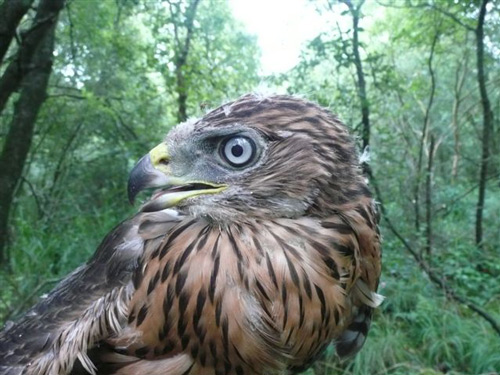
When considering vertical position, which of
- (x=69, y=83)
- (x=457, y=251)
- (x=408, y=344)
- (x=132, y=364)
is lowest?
(x=408, y=344)

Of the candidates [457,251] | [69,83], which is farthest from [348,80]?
[69,83]

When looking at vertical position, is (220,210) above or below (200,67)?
below

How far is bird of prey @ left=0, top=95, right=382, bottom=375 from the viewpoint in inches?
68.7

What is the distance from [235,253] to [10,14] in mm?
2531

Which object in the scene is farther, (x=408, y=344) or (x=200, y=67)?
(x=200, y=67)

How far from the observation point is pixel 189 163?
1.80m

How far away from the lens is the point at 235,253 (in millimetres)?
→ 1759

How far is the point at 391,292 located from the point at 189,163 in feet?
19.4

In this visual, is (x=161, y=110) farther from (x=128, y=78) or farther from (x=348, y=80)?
(x=348, y=80)

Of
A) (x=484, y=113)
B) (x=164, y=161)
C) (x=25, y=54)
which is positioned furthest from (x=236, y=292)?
(x=484, y=113)

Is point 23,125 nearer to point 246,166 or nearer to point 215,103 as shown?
point 215,103

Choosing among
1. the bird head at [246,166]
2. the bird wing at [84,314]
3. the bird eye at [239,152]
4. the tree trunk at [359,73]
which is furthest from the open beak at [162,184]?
the tree trunk at [359,73]

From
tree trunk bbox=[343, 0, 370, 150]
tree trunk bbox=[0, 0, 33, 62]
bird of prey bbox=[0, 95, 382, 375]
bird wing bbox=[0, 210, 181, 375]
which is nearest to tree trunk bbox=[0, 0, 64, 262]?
tree trunk bbox=[0, 0, 33, 62]

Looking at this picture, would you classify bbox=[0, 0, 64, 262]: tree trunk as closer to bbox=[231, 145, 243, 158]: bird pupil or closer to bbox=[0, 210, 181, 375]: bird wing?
bbox=[0, 210, 181, 375]: bird wing
